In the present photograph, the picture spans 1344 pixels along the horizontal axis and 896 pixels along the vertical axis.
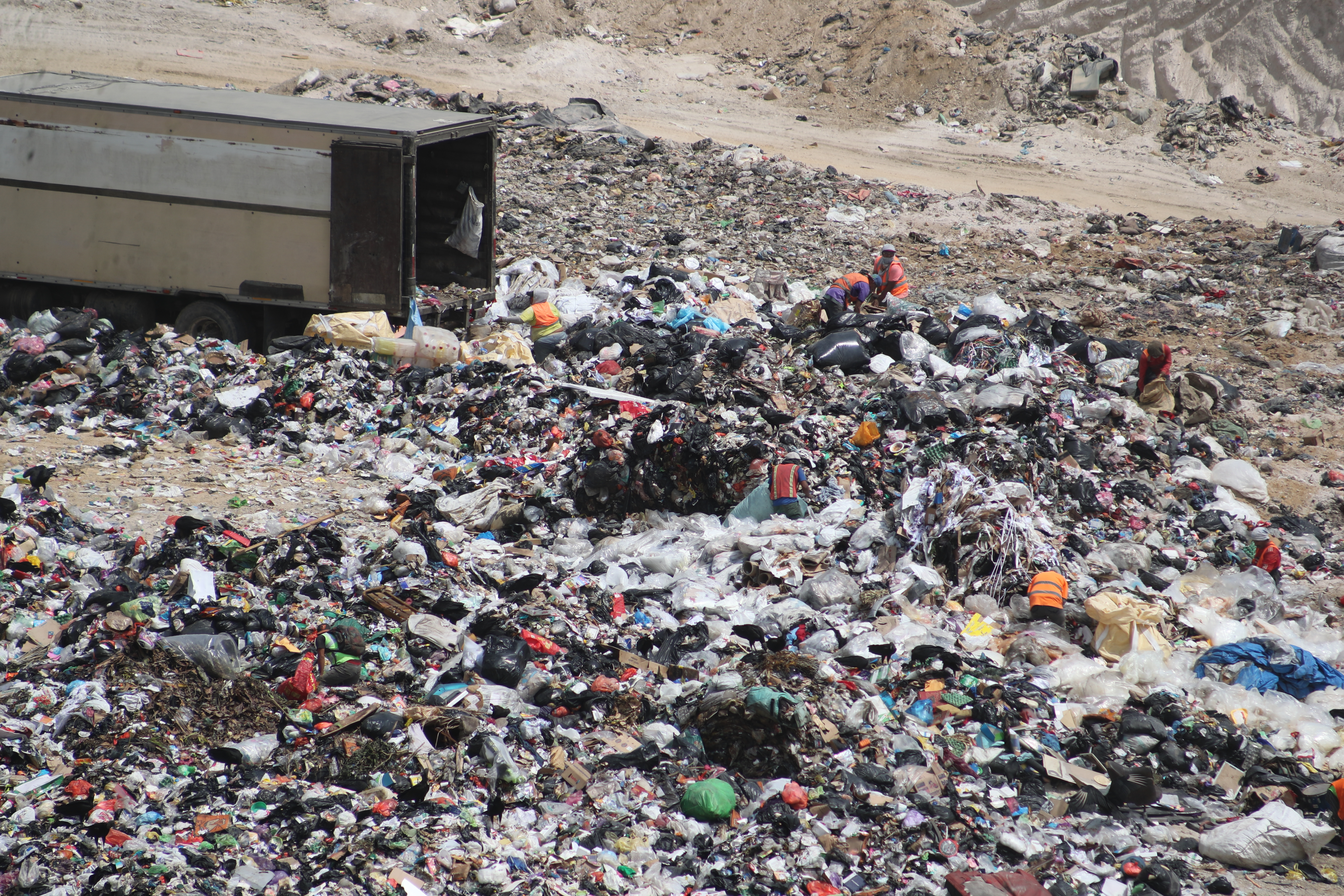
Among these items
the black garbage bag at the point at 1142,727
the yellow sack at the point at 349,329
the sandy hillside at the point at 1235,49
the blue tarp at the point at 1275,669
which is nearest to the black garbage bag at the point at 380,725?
the black garbage bag at the point at 1142,727

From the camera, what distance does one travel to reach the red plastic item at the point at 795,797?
367 cm

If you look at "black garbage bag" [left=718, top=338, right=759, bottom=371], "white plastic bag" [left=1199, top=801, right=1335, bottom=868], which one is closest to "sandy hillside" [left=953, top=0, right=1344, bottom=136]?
"black garbage bag" [left=718, top=338, right=759, bottom=371]

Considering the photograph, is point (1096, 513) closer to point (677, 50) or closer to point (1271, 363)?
point (1271, 363)

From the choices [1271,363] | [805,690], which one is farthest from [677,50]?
[805,690]

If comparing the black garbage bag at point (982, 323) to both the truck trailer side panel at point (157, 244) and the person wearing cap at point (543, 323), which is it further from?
the truck trailer side panel at point (157, 244)

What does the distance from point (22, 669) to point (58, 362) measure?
401 centimetres

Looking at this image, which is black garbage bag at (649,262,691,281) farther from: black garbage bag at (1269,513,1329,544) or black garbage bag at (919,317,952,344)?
black garbage bag at (1269,513,1329,544)

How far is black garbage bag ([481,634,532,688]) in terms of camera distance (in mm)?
4277

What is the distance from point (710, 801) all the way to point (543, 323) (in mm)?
5497

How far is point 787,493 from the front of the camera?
5.72m

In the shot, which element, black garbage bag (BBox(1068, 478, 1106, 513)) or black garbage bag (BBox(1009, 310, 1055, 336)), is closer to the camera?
black garbage bag (BBox(1068, 478, 1106, 513))

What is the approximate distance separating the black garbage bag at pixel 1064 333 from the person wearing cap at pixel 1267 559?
2.69 m

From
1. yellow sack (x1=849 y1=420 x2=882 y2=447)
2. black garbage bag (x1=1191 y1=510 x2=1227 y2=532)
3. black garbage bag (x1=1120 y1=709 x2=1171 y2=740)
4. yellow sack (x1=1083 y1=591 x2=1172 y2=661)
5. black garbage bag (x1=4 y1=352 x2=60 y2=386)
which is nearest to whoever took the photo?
black garbage bag (x1=1120 y1=709 x2=1171 y2=740)

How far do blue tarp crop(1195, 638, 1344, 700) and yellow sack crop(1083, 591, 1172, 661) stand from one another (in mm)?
213
